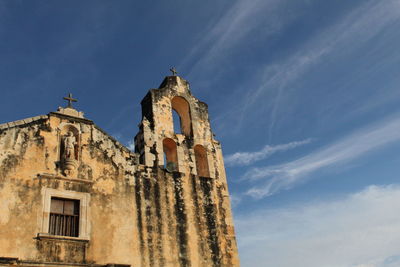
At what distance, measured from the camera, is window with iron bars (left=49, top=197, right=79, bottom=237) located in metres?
12.3

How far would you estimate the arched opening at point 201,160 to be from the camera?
632 inches

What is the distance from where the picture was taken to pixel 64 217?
12602 mm

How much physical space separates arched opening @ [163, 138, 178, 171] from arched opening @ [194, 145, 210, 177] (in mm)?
966

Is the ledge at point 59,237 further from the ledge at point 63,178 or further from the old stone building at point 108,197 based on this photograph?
the ledge at point 63,178

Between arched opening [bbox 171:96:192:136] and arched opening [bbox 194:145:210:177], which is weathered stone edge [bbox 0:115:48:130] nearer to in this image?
arched opening [bbox 171:96:192:136]

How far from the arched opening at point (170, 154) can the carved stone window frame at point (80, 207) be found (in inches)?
129

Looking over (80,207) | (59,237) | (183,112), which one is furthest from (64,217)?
(183,112)

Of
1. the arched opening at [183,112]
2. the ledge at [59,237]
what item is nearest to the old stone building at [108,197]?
the ledge at [59,237]

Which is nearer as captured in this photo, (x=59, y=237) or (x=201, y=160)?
(x=59, y=237)

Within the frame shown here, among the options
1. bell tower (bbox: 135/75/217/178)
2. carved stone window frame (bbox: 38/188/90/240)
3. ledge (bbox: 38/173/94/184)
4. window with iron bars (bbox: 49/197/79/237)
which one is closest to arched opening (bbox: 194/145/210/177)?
bell tower (bbox: 135/75/217/178)

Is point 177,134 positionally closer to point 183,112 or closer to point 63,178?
point 183,112

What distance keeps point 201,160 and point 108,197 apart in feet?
14.0

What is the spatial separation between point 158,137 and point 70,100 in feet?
10.9

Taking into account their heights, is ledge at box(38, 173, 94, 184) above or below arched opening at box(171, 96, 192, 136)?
below
